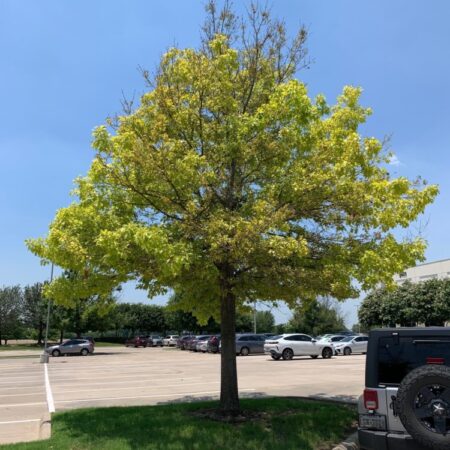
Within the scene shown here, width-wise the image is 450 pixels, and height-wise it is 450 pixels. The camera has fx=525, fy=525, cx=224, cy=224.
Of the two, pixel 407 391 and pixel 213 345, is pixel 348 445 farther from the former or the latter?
pixel 213 345

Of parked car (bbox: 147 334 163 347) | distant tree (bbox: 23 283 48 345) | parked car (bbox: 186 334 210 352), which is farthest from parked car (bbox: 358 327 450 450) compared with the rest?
distant tree (bbox: 23 283 48 345)

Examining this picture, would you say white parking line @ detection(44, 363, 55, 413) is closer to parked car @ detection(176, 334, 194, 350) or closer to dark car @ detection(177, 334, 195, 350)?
dark car @ detection(177, 334, 195, 350)

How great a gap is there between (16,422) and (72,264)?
4.56m

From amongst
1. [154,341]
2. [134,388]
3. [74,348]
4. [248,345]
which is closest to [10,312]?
[154,341]

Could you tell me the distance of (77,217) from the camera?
30.6ft

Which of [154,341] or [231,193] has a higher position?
[231,193]

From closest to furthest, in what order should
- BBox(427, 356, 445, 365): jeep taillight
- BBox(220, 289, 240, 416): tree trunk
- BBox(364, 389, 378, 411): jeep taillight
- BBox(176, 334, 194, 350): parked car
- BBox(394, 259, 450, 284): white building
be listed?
BBox(427, 356, 445, 365): jeep taillight → BBox(364, 389, 378, 411): jeep taillight → BBox(220, 289, 240, 416): tree trunk → BBox(176, 334, 194, 350): parked car → BBox(394, 259, 450, 284): white building

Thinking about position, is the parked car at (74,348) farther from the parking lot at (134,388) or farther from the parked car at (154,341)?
the parking lot at (134,388)

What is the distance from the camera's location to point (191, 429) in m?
8.94

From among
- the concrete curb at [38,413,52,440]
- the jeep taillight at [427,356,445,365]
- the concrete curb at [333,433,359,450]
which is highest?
the jeep taillight at [427,356,445,365]

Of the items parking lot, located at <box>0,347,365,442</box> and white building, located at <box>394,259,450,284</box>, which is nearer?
parking lot, located at <box>0,347,365,442</box>

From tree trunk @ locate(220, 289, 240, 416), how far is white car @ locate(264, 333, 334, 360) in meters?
24.2

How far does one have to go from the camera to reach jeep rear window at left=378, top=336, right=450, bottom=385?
20.5 ft

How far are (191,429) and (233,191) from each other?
13.9ft
